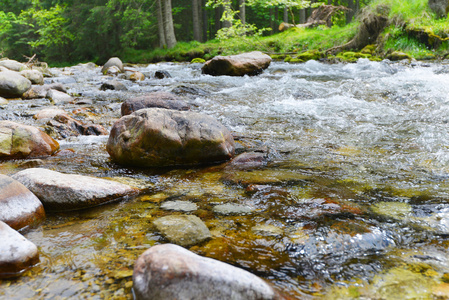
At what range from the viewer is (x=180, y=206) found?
2.50 metres

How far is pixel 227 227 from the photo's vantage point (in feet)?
7.11

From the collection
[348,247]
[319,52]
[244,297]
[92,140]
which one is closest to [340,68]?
[319,52]

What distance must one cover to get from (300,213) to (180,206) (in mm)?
909

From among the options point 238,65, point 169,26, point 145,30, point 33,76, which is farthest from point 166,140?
point 145,30

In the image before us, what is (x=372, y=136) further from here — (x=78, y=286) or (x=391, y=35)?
(x=391, y=35)

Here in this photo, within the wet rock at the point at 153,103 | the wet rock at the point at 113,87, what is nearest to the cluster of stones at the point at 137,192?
the wet rock at the point at 153,103

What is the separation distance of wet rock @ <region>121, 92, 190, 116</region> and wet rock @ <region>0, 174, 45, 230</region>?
3.34 m

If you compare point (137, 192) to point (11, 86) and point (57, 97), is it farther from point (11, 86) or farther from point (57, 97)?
point (11, 86)

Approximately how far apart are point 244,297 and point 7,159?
11.4 ft

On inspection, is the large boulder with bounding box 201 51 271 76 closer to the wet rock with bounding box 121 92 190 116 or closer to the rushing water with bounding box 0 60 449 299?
the wet rock with bounding box 121 92 190 116

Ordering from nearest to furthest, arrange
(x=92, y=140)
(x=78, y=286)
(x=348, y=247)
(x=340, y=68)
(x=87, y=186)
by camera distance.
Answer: (x=78, y=286), (x=348, y=247), (x=87, y=186), (x=92, y=140), (x=340, y=68)

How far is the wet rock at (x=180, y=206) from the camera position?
2445 mm

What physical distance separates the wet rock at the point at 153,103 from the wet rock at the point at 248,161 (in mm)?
2512

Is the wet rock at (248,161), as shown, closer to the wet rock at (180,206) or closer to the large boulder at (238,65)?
the wet rock at (180,206)
